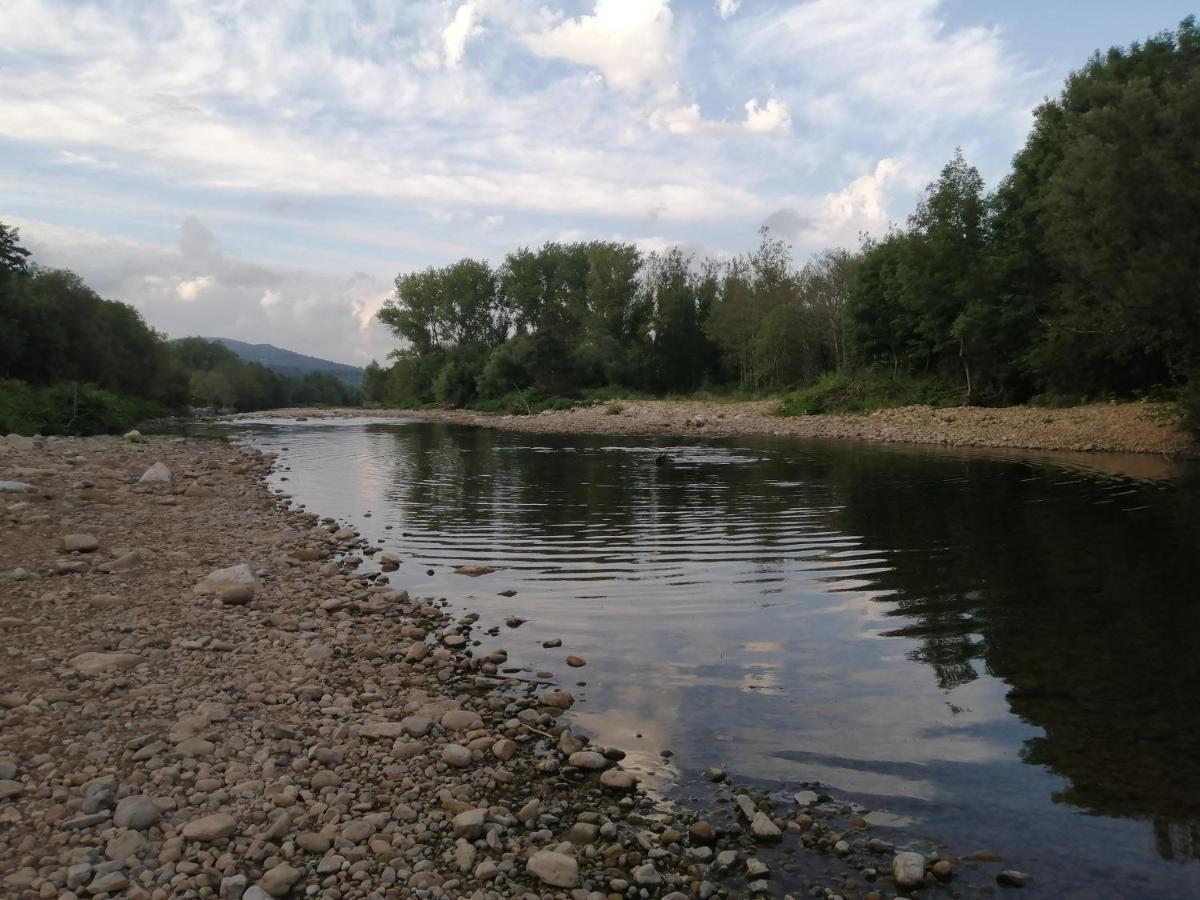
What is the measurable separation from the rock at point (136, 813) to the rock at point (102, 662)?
2352mm

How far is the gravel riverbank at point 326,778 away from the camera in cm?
395

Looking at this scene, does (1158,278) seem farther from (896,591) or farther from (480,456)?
(480,456)

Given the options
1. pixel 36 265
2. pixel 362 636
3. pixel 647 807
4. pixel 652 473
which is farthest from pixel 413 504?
pixel 36 265

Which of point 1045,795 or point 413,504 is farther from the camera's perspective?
point 413,504

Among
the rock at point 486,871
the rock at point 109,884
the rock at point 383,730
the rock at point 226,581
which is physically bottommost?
the rock at point 486,871

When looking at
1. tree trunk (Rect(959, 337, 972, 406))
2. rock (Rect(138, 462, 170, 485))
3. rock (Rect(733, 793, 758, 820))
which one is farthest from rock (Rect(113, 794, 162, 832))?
tree trunk (Rect(959, 337, 972, 406))

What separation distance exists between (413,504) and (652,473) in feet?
26.9

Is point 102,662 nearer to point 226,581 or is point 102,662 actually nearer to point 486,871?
point 226,581

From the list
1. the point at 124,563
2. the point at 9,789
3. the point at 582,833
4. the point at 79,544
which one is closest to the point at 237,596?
the point at 124,563

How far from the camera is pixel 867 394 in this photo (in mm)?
44750

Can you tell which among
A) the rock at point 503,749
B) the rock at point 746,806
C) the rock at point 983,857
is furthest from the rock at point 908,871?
the rock at point 503,749

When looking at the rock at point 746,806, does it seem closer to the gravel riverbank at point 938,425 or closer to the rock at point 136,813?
the rock at point 136,813

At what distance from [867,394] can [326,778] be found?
43603 mm

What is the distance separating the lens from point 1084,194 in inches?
929
